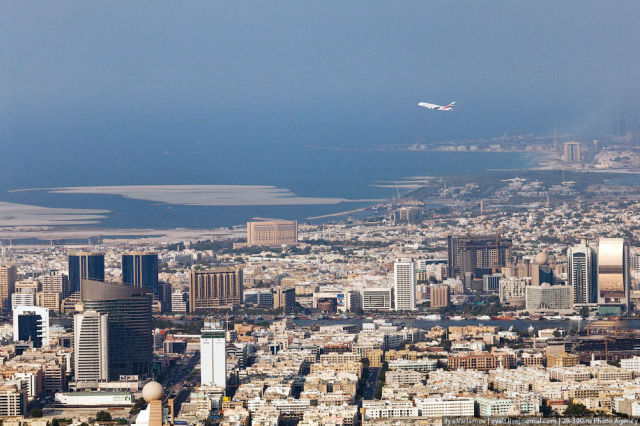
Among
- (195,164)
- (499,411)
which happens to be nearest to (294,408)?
(499,411)

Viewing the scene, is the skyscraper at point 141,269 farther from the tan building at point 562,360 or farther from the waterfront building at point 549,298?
the tan building at point 562,360

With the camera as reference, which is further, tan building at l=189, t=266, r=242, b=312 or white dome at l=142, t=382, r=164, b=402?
tan building at l=189, t=266, r=242, b=312

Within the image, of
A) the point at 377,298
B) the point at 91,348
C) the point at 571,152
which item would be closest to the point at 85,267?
the point at 377,298

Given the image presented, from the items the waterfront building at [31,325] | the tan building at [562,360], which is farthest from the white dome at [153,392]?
the waterfront building at [31,325]

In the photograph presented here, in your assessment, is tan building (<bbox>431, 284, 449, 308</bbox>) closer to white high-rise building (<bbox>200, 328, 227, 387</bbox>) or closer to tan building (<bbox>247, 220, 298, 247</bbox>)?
tan building (<bbox>247, 220, 298, 247</bbox>)

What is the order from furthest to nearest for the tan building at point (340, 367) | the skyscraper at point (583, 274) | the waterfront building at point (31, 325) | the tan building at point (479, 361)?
the skyscraper at point (583, 274) < the waterfront building at point (31, 325) < the tan building at point (479, 361) < the tan building at point (340, 367)

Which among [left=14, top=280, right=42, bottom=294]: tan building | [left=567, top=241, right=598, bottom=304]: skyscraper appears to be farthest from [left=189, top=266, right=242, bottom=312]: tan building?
[left=567, top=241, right=598, bottom=304]: skyscraper

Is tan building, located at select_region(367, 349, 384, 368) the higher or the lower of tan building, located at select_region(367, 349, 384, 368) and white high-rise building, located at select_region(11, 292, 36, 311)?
the lower
